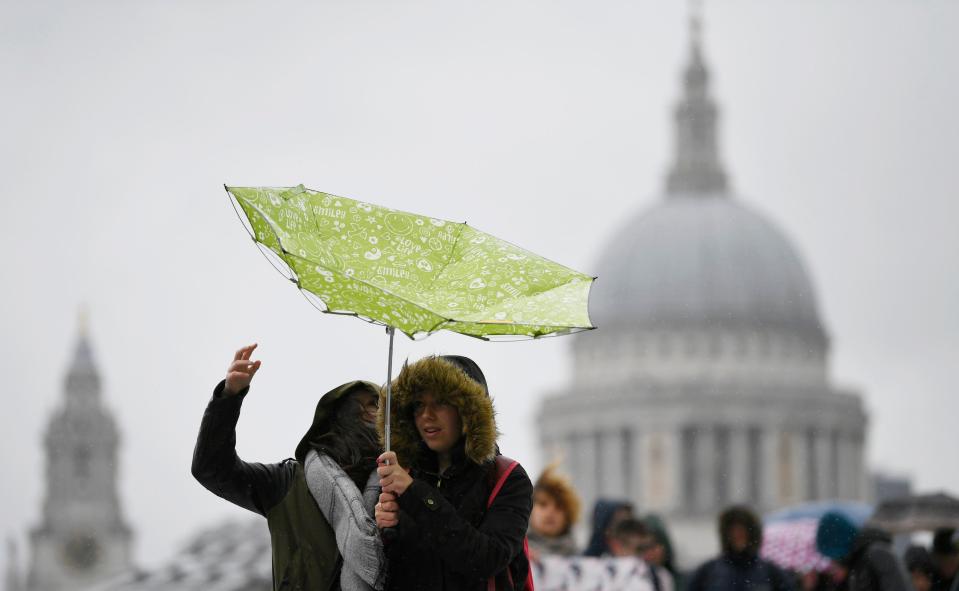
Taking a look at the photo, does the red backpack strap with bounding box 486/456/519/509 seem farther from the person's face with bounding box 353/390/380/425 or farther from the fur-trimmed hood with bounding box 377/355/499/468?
the person's face with bounding box 353/390/380/425

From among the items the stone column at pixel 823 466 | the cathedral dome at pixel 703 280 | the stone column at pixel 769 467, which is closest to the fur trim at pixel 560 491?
the stone column at pixel 769 467

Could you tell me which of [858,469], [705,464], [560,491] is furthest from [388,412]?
[858,469]

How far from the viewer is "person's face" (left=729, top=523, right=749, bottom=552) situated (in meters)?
9.23

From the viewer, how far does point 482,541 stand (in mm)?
5410

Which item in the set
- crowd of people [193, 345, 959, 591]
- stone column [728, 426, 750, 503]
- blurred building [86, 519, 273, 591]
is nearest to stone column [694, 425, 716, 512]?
stone column [728, 426, 750, 503]

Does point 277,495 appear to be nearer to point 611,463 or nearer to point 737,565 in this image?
point 737,565

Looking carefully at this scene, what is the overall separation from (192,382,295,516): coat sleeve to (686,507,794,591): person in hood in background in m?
3.79

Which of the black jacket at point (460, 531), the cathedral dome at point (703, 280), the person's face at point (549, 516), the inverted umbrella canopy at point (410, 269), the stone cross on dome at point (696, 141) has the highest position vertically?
the stone cross on dome at point (696, 141)

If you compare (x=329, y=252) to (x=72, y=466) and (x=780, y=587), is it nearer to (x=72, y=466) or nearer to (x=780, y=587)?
(x=780, y=587)

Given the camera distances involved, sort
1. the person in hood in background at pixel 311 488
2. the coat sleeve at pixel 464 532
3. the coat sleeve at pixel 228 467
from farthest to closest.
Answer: the coat sleeve at pixel 228 467, the person in hood in background at pixel 311 488, the coat sleeve at pixel 464 532

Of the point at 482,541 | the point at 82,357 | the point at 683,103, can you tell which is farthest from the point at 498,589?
the point at 683,103

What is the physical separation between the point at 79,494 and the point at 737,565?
8861 centimetres

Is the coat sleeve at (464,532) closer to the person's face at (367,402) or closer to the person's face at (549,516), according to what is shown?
the person's face at (367,402)

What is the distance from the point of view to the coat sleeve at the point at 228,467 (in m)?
5.62
